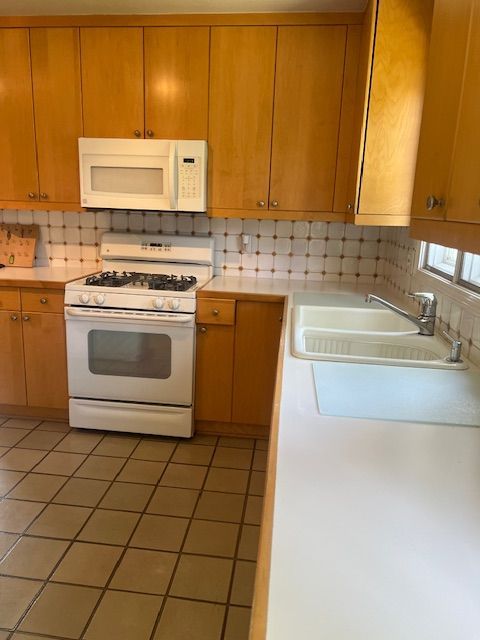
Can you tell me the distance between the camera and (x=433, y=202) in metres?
1.03

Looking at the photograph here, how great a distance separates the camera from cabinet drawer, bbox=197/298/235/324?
248 centimetres

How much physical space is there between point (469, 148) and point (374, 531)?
708 millimetres

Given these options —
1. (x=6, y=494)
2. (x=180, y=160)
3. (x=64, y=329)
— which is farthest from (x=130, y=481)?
(x=180, y=160)

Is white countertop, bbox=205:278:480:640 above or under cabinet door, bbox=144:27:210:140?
under

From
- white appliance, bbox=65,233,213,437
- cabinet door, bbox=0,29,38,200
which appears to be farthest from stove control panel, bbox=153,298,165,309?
cabinet door, bbox=0,29,38,200

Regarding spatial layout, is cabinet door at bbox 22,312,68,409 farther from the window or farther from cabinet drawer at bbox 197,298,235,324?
the window

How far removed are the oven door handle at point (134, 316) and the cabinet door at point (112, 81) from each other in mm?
1001

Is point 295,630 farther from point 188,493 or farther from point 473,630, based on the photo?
point 188,493

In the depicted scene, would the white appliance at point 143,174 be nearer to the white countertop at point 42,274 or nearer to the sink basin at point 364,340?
the white countertop at point 42,274

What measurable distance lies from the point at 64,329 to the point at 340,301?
1550 millimetres

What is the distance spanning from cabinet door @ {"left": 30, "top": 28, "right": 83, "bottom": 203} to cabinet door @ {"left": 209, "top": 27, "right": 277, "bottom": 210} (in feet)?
2.56

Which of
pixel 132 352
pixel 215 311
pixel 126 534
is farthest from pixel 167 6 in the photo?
pixel 126 534

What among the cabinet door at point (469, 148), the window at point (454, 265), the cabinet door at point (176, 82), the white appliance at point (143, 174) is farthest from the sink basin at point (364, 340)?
the cabinet door at point (176, 82)

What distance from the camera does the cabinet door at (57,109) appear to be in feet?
8.34
